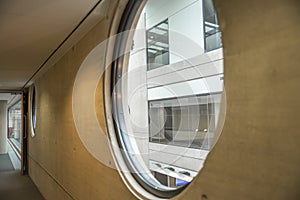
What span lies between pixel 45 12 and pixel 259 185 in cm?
212

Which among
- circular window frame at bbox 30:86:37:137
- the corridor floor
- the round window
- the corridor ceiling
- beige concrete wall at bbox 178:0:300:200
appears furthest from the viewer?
circular window frame at bbox 30:86:37:137

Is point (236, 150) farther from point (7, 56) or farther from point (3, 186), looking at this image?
point (3, 186)

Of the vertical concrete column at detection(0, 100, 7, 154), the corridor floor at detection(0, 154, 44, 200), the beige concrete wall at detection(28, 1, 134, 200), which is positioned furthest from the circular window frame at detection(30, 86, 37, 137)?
the vertical concrete column at detection(0, 100, 7, 154)

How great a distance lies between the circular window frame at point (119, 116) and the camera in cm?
187

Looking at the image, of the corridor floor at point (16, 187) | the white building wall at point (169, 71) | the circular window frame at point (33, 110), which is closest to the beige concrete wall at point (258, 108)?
the white building wall at point (169, 71)

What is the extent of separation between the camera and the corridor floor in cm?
498

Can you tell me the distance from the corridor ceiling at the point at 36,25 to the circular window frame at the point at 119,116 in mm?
309

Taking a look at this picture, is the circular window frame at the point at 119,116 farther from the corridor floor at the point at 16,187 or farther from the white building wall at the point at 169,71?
the corridor floor at the point at 16,187

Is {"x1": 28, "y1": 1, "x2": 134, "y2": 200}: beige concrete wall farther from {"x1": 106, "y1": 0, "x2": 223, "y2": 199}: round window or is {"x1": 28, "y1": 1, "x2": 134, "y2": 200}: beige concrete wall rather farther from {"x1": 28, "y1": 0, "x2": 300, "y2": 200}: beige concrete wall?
{"x1": 28, "y1": 0, "x2": 300, "y2": 200}: beige concrete wall

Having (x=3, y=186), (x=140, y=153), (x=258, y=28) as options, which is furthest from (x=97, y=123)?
(x=3, y=186)

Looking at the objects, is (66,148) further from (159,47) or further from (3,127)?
(3,127)

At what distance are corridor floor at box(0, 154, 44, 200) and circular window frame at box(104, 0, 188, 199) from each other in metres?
3.60

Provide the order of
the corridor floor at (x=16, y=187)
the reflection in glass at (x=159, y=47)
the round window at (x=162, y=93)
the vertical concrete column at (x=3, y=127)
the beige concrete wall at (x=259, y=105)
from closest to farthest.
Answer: the beige concrete wall at (x=259, y=105) < the round window at (x=162, y=93) < the reflection in glass at (x=159, y=47) < the corridor floor at (x=16, y=187) < the vertical concrete column at (x=3, y=127)

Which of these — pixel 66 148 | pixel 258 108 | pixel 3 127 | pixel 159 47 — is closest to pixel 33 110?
pixel 66 148
